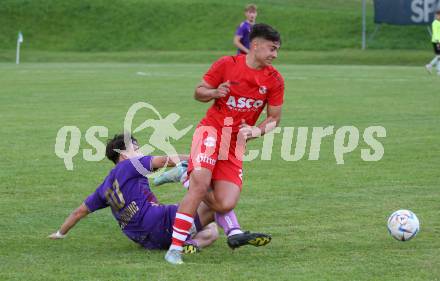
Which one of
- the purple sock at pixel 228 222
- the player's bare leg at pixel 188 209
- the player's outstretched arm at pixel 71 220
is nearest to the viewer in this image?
the player's bare leg at pixel 188 209

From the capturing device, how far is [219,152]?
25.0 ft

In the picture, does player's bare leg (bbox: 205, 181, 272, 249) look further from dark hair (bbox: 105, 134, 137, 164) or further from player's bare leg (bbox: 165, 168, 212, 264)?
dark hair (bbox: 105, 134, 137, 164)

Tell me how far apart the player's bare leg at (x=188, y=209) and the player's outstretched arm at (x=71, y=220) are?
83 centimetres

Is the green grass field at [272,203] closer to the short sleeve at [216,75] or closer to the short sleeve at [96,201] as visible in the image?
the short sleeve at [96,201]

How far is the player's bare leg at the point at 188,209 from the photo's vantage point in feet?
23.5

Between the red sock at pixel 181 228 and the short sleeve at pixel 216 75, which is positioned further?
the short sleeve at pixel 216 75

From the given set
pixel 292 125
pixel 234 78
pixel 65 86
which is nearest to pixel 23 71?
pixel 65 86

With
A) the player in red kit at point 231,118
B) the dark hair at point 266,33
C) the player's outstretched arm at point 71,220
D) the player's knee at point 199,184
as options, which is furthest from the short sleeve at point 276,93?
the player's outstretched arm at point 71,220

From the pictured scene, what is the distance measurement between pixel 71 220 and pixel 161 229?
2.60ft

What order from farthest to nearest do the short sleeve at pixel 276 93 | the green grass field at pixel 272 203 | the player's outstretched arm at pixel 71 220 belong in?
the short sleeve at pixel 276 93 → the player's outstretched arm at pixel 71 220 → the green grass field at pixel 272 203

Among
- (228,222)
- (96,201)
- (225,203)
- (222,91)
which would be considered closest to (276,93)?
(222,91)

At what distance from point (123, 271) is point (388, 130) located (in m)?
10.1

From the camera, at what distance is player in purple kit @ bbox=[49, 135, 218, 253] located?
7.52m

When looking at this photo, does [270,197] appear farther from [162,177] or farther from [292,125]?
[292,125]
